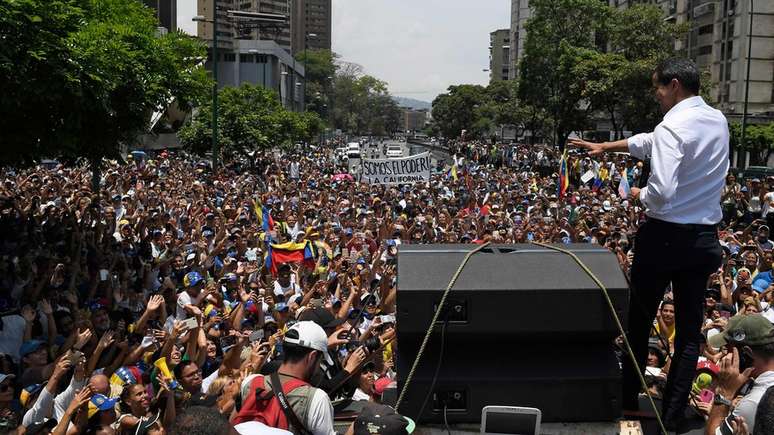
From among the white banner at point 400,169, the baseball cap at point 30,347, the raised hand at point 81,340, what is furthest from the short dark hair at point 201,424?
the white banner at point 400,169

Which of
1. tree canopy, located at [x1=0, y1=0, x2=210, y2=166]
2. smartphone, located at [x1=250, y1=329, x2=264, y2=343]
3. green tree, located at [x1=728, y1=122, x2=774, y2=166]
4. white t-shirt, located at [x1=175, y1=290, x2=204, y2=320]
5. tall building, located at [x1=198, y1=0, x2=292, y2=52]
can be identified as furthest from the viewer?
tall building, located at [x1=198, y1=0, x2=292, y2=52]

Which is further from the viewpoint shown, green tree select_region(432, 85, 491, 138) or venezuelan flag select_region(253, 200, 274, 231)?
green tree select_region(432, 85, 491, 138)

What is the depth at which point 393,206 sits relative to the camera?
20094 mm

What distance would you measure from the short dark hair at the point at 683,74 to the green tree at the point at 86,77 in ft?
23.0

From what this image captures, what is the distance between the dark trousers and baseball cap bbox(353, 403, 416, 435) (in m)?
1.18

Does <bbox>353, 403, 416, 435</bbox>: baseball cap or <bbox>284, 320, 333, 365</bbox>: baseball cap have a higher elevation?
<bbox>284, 320, 333, 365</bbox>: baseball cap

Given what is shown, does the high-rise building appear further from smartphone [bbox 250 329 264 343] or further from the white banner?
smartphone [bbox 250 329 264 343]

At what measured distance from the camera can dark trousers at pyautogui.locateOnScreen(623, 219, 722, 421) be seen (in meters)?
3.54

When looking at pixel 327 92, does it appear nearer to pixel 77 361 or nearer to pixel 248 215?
pixel 248 215

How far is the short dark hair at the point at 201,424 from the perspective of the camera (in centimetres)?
284

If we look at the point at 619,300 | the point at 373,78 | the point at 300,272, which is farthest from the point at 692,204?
the point at 373,78

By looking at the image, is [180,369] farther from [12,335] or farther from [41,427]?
[12,335]

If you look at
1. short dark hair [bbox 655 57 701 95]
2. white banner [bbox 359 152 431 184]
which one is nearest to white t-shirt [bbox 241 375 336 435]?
short dark hair [bbox 655 57 701 95]

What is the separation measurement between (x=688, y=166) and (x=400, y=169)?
1650cm
